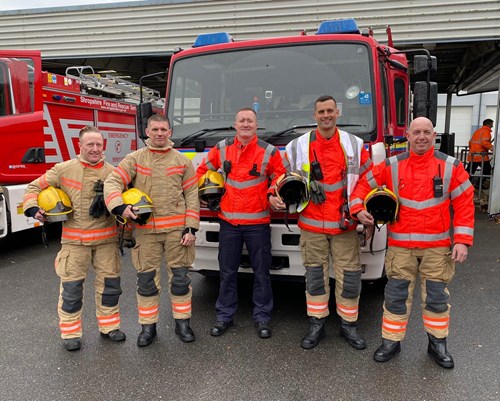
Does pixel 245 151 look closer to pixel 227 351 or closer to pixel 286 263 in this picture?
pixel 286 263

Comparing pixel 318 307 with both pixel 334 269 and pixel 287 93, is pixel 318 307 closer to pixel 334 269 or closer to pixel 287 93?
pixel 334 269

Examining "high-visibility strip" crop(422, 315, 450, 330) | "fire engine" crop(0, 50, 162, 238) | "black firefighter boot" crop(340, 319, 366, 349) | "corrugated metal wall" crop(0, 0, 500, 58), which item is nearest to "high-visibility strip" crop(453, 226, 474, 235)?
"high-visibility strip" crop(422, 315, 450, 330)

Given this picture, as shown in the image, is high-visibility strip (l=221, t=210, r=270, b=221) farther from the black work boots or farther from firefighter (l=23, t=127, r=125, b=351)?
the black work boots

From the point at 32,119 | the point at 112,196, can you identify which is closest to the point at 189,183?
the point at 112,196

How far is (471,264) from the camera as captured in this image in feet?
17.3

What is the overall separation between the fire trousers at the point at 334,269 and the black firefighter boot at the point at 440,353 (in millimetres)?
538

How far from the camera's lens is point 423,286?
2896mm

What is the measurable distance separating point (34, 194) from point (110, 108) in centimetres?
441

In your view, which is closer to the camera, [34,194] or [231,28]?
[34,194]

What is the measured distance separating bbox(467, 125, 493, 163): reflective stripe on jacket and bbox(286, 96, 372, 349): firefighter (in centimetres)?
779

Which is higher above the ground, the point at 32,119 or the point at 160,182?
the point at 32,119

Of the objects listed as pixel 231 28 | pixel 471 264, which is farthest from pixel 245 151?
pixel 231 28

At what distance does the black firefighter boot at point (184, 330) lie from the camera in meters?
3.26

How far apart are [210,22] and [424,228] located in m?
6.84
